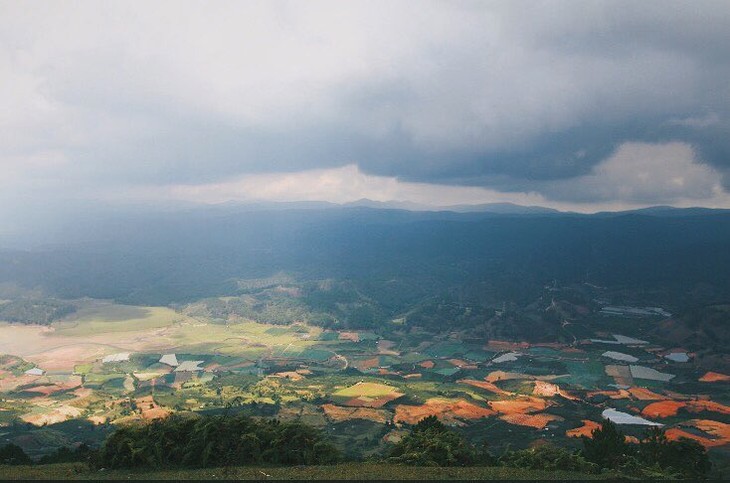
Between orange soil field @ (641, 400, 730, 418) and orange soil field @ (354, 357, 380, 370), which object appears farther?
orange soil field @ (354, 357, 380, 370)

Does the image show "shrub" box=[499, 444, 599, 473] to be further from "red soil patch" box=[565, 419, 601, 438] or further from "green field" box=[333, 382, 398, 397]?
"green field" box=[333, 382, 398, 397]

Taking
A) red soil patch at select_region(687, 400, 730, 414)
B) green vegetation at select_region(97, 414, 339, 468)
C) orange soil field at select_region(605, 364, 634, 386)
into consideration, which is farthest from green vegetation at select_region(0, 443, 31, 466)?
orange soil field at select_region(605, 364, 634, 386)

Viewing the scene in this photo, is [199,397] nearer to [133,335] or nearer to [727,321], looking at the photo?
[133,335]

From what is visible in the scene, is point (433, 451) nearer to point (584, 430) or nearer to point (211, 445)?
point (211, 445)

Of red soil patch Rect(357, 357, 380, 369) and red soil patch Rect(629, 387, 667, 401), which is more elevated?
red soil patch Rect(629, 387, 667, 401)

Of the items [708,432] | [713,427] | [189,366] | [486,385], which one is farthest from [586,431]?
[189,366]

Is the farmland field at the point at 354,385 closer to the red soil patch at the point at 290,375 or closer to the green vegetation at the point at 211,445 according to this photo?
the red soil patch at the point at 290,375
